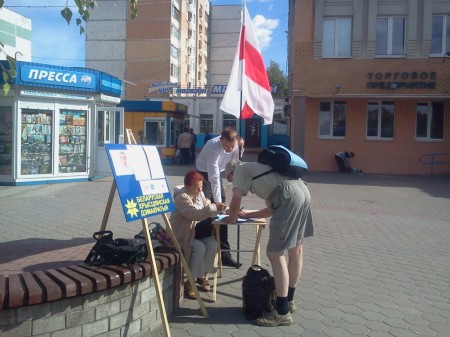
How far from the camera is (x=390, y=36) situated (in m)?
20.2

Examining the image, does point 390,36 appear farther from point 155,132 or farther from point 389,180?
point 155,132

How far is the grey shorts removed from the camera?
458 cm

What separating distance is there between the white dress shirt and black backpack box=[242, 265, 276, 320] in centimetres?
154

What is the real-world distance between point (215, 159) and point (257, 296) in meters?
1.92

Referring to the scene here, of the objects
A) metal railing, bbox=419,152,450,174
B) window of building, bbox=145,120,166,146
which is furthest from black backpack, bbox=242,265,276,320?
window of building, bbox=145,120,166,146

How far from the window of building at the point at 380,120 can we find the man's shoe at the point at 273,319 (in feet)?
57.1

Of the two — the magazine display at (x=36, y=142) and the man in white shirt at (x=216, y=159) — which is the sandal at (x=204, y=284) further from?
the magazine display at (x=36, y=142)

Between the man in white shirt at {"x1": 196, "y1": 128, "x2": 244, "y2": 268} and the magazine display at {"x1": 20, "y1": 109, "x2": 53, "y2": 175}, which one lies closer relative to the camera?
the man in white shirt at {"x1": 196, "y1": 128, "x2": 244, "y2": 268}

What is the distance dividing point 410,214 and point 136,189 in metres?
8.59

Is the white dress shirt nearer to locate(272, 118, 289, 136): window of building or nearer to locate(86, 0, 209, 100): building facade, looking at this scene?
locate(272, 118, 289, 136): window of building

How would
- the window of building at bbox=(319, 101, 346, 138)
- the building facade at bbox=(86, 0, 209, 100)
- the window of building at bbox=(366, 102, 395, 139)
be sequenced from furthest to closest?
the building facade at bbox=(86, 0, 209, 100) → the window of building at bbox=(319, 101, 346, 138) → the window of building at bbox=(366, 102, 395, 139)

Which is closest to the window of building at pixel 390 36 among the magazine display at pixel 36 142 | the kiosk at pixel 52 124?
the kiosk at pixel 52 124

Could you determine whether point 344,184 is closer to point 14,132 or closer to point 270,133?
point 14,132

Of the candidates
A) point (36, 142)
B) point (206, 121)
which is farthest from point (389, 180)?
point (206, 121)
